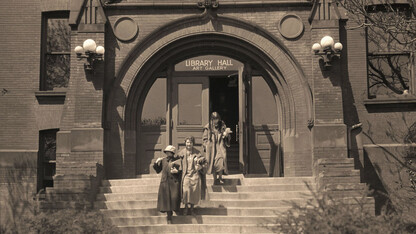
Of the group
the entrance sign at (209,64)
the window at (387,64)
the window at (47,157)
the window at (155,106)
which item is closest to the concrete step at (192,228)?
the window at (155,106)

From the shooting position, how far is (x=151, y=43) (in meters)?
15.0

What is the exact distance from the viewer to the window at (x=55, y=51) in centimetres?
1609

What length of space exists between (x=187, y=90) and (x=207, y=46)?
4.12 feet

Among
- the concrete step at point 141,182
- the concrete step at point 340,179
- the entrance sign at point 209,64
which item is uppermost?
the entrance sign at point 209,64

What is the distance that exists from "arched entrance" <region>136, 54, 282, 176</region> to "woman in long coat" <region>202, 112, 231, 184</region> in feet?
4.84

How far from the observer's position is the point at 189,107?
50.9 feet

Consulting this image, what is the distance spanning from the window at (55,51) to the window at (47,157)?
124 cm

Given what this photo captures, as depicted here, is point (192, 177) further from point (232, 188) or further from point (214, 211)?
point (232, 188)

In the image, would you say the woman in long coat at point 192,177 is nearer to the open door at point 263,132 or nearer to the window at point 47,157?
the open door at point 263,132

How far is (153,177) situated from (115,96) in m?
2.21

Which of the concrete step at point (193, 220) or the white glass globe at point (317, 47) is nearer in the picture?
the concrete step at point (193, 220)

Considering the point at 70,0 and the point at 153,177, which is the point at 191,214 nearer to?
the point at 153,177

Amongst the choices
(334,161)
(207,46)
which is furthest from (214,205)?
(207,46)

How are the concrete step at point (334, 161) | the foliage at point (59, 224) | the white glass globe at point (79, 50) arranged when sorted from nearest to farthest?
the foliage at point (59, 224), the concrete step at point (334, 161), the white glass globe at point (79, 50)
